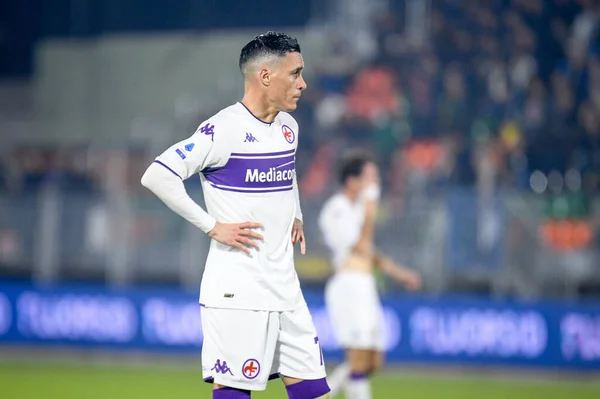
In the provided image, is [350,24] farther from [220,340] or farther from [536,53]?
[220,340]

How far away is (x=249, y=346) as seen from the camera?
5469 millimetres

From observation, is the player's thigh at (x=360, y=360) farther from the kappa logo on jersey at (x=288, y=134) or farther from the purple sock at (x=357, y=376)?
the kappa logo on jersey at (x=288, y=134)

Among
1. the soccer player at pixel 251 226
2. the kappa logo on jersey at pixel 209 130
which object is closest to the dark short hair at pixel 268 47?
the soccer player at pixel 251 226

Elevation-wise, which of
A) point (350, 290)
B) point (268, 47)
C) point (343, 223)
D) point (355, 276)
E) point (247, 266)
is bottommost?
point (350, 290)

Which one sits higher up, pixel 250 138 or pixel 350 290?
pixel 250 138

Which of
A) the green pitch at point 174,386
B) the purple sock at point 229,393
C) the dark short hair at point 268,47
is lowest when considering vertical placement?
the green pitch at point 174,386

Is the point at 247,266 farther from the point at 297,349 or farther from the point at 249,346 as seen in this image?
the point at 297,349

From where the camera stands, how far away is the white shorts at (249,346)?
5.47m

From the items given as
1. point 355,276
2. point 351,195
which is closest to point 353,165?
point 351,195

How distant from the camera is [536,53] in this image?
17.4m

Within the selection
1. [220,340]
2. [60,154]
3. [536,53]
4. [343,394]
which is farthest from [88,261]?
[220,340]

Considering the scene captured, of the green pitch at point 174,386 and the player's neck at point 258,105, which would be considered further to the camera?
the green pitch at point 174,386

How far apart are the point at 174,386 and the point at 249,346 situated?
6.86 m

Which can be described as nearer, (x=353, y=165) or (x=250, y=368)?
(x=250, y=368)
